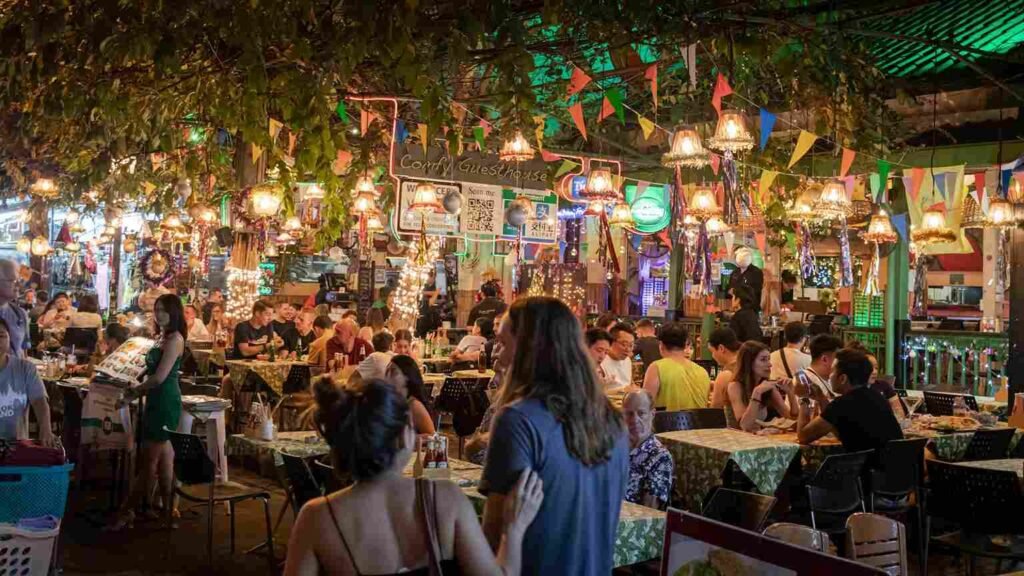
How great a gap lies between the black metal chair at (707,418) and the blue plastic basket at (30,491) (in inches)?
179

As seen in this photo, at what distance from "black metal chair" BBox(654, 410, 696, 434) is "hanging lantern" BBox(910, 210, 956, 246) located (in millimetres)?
4358

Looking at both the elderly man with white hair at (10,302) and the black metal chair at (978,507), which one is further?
the elderly man with white hair at (10,302)

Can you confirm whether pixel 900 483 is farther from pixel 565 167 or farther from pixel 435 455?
pixel 565 167

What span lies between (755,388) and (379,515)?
5810mm

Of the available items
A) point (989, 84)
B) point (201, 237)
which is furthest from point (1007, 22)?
point (201, 237)

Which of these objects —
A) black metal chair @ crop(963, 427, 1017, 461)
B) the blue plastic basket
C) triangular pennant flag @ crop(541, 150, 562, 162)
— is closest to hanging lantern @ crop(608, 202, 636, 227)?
triangular pennant flag @ crop(541, 150, 562, 162)

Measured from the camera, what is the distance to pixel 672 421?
7500 millimetres

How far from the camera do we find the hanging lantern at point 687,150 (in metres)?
8.77

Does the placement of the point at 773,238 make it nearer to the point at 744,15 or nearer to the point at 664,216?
the point at 664,216

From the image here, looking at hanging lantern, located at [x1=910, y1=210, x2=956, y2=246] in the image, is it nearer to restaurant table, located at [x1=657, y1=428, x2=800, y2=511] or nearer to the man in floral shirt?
restaurant table, located at [x1=657, y1=428, x2=800, y2=511]

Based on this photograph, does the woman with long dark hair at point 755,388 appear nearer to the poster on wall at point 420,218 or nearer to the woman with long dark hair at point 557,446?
the poster on wall at point 420,218

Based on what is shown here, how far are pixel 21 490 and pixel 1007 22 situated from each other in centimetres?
1101

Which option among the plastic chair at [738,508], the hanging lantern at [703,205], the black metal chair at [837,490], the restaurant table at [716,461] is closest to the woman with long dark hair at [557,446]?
the plastic chair at [738,508]

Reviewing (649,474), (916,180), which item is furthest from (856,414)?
(916,180)
